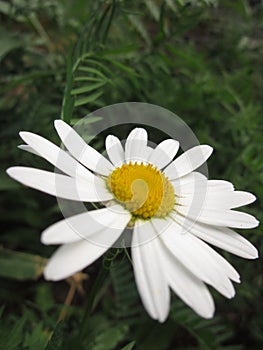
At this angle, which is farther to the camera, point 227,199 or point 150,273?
point 227,199

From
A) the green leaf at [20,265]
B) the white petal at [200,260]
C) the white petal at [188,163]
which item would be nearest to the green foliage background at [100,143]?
the green leaf at [20,265]

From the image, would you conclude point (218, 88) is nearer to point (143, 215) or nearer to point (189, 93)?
point (189, 93)

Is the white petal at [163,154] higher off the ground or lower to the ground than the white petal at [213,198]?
higher

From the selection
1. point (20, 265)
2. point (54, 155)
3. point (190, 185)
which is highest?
point (54, 155)

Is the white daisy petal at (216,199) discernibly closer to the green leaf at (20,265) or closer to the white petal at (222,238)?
the white petal at (222,238)

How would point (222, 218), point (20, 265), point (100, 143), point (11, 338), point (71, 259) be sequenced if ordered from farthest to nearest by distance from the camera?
point (20, 265), point (100, 143), point (11, 338), point (222, 218), point (71, 259)

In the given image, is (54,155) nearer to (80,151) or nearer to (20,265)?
(80,151)

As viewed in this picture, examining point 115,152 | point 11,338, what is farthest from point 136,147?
point 11,338

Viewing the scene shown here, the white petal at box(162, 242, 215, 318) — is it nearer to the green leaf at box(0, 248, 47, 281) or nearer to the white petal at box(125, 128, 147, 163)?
the white petal at box(125, 128, 147, 163)
